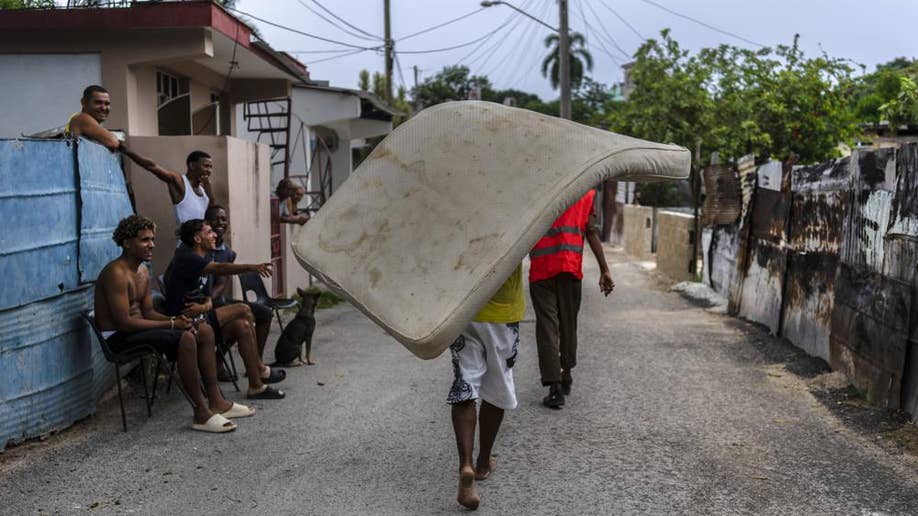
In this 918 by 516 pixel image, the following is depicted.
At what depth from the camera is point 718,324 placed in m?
11.2

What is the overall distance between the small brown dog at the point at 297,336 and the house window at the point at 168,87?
451 centimetres

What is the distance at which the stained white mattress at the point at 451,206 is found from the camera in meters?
4.00

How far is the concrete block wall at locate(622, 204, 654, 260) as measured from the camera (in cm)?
2127

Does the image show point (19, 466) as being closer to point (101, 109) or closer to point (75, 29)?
point (101, 109)

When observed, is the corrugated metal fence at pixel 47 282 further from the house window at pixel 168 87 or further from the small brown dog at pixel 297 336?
the house window at pixel 168 87

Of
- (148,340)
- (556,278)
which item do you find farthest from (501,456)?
(148,340)

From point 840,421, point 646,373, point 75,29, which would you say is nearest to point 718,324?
point 646,373

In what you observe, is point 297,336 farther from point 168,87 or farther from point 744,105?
point 744,105

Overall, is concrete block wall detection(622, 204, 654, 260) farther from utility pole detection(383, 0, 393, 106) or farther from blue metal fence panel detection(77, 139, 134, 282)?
blue metal fence panel detection(77, 139, 134, 282)

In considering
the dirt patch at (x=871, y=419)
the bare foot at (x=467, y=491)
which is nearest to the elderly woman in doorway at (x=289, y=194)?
the dirt patch at (x=871, y=419)

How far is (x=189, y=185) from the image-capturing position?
8.22 m

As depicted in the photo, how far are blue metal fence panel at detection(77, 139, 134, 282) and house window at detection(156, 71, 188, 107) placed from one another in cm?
423

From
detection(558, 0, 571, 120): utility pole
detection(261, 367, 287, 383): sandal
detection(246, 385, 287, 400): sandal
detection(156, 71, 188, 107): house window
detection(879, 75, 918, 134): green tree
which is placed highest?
detection(558, 0, 571, 120): utility pole

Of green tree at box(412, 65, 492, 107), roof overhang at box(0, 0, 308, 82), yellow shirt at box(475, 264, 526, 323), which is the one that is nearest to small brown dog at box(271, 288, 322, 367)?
roof overhang at box(0, 0, 308, 82)
